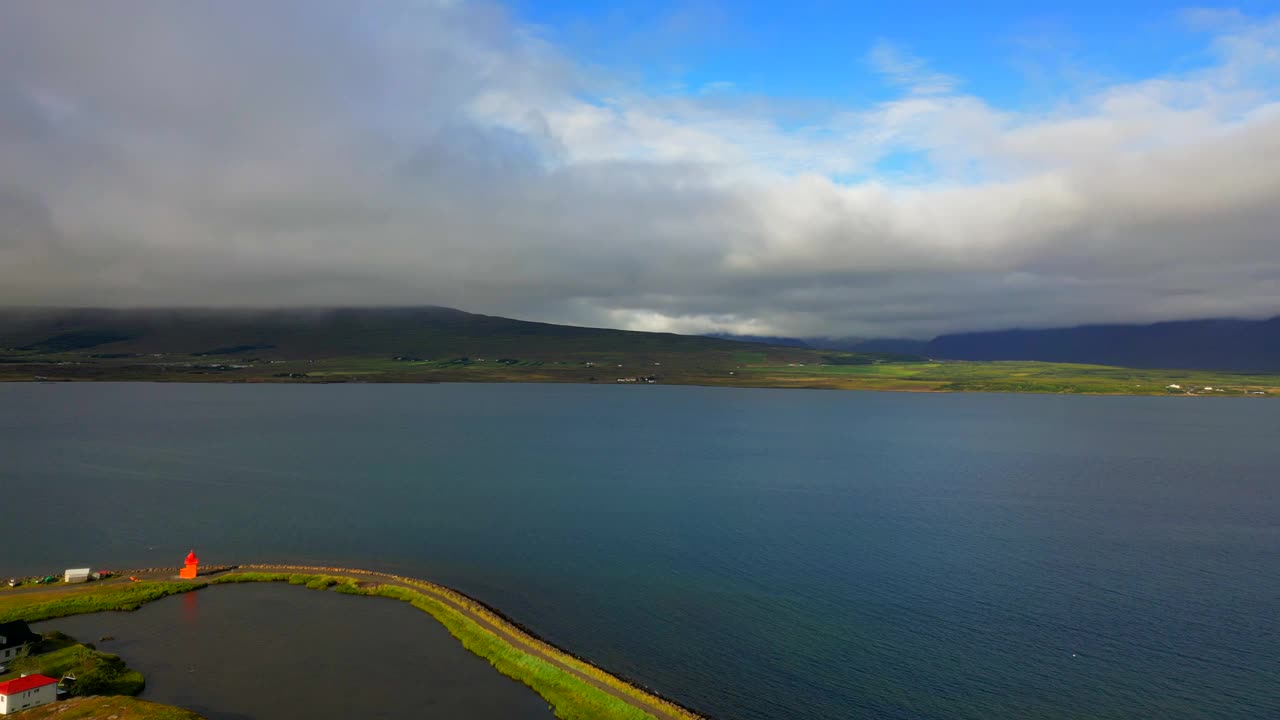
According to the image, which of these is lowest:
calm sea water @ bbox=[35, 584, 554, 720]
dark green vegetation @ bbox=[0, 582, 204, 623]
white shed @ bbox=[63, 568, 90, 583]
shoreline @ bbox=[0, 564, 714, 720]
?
calm sea water @ bbox=[35, 584, 554, 720]

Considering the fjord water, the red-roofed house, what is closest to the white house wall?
the red-roofed house

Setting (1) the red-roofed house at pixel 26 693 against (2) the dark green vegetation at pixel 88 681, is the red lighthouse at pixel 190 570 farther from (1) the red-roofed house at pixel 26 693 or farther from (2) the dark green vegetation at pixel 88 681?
(1) the red-roofed house at pixel 26 693

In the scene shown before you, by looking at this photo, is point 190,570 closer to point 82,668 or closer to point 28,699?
point 82,668

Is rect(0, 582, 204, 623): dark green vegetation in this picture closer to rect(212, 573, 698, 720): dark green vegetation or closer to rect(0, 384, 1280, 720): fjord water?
rect(212, 573, 698, 720): dark green vegetation

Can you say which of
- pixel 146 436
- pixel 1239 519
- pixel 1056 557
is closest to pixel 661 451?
pixel 1056 557

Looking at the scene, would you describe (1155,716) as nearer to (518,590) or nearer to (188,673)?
(518,590)

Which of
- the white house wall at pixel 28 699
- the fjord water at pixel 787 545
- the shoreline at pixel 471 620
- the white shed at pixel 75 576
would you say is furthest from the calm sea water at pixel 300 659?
the white shed at pixel 75 576
